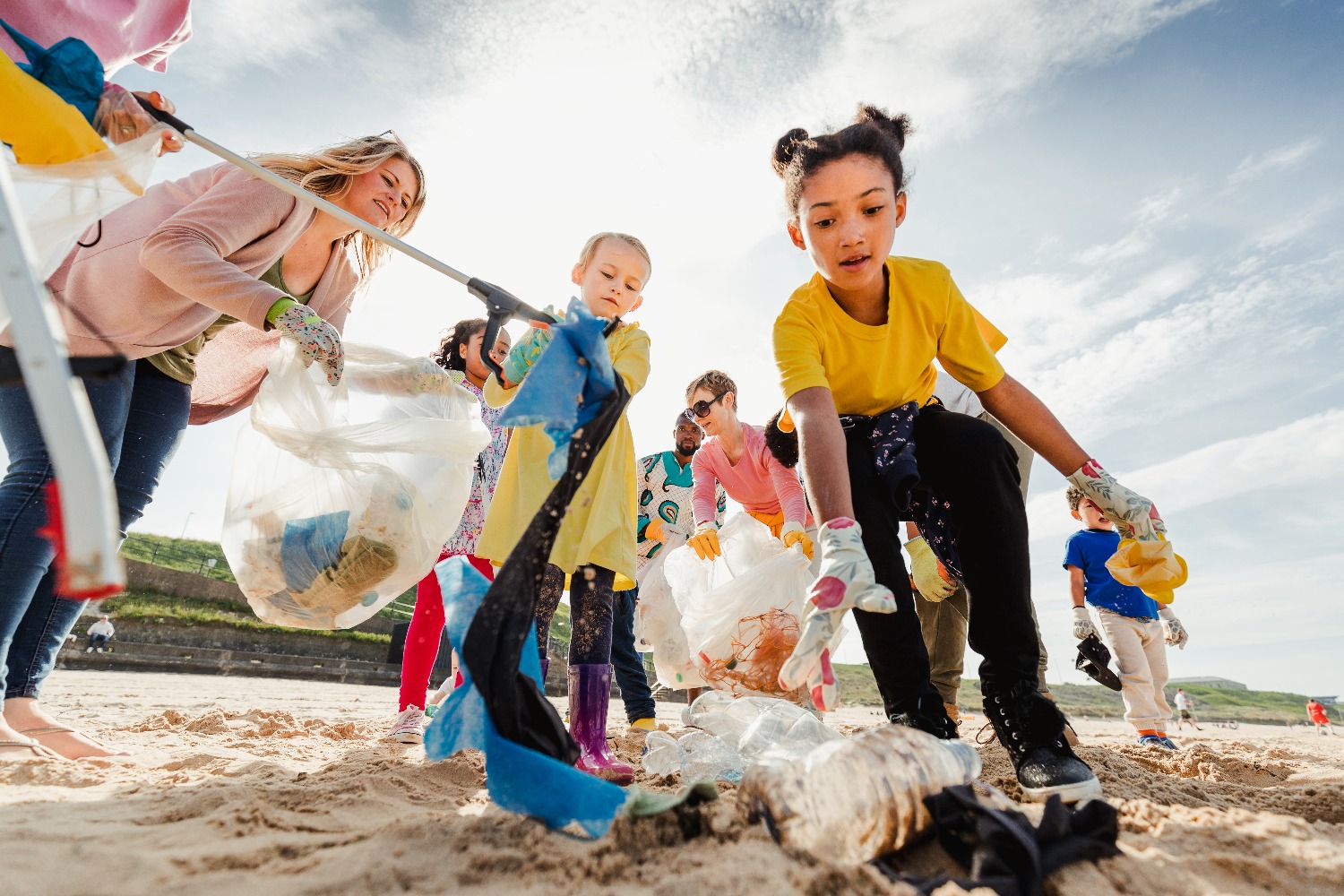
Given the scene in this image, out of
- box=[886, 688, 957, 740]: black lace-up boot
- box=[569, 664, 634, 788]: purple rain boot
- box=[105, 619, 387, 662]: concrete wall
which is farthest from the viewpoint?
box=[105, 619, 387, 662]: concrete wall

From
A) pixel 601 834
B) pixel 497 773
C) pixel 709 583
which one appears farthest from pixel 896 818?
pixel 709 583

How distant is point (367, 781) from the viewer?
1721mm

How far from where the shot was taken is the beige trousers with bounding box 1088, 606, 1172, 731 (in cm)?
433

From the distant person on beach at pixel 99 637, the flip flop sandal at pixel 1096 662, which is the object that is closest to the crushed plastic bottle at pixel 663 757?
the flip flop sandal at pixel 1096 662

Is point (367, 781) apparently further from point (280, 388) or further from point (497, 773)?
point (280, 388)

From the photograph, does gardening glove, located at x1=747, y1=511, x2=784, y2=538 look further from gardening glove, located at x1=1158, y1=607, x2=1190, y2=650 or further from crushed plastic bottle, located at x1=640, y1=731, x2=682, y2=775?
gardening glove, located at x1=1158, y1=607, x2=1190, y2=650

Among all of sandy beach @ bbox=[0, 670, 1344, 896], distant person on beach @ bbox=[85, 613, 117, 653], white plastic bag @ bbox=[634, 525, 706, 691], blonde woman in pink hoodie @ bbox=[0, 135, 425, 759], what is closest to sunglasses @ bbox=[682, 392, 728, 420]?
white plastic bag @ bbox=[634, 525, 706, 691]

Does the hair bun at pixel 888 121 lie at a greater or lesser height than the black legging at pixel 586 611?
greater

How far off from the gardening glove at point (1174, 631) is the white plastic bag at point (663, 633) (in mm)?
3331

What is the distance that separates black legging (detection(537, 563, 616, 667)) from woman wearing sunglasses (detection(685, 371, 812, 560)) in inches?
57.1

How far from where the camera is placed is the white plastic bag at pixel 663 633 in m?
3.73

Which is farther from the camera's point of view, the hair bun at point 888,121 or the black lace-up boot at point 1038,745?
the hair bun at point 888,121

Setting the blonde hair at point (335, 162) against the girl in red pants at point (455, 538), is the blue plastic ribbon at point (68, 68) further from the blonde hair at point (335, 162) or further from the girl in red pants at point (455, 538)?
the girl in red pants at point (455, 538)

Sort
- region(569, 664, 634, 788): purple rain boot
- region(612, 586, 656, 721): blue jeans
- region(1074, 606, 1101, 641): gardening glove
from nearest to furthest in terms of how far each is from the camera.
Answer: region(569, 664, 634, 788): purple rain boot < region(612, 586, 656, 721): blue jeans < region(1074, 606, 1101, 641): gardening glove
